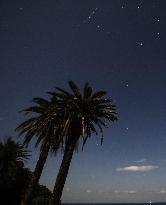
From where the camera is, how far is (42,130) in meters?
28.6

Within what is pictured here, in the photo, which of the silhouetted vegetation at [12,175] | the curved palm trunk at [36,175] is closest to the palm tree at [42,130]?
the curved palm trunk at [36,175]

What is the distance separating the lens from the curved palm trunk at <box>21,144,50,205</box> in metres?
27.6

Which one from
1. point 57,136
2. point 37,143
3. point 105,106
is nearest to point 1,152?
point 37,143

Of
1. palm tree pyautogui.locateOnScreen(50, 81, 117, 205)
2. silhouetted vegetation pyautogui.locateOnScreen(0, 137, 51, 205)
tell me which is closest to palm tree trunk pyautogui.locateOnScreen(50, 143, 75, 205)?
palm tree pyautogui.locateOnScreen(50, 81, 117, 205)

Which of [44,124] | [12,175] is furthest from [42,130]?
[12,175]

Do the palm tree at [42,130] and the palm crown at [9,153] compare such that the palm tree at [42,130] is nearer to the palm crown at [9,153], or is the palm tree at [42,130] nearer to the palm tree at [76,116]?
the palm tree at [76,116]

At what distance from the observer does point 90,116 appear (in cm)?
2578

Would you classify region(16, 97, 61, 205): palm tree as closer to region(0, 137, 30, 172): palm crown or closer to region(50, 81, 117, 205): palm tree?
region(50, 81, 117, 205): palm tree

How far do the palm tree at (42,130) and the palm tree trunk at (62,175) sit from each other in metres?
2.40

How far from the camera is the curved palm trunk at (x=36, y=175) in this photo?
27.6 meters

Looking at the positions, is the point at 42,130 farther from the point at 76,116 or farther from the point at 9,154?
the point at 9,154

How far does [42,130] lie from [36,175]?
424 cm

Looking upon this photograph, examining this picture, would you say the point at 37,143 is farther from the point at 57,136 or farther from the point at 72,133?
the point at 72,133

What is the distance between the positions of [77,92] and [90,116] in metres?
2.42
